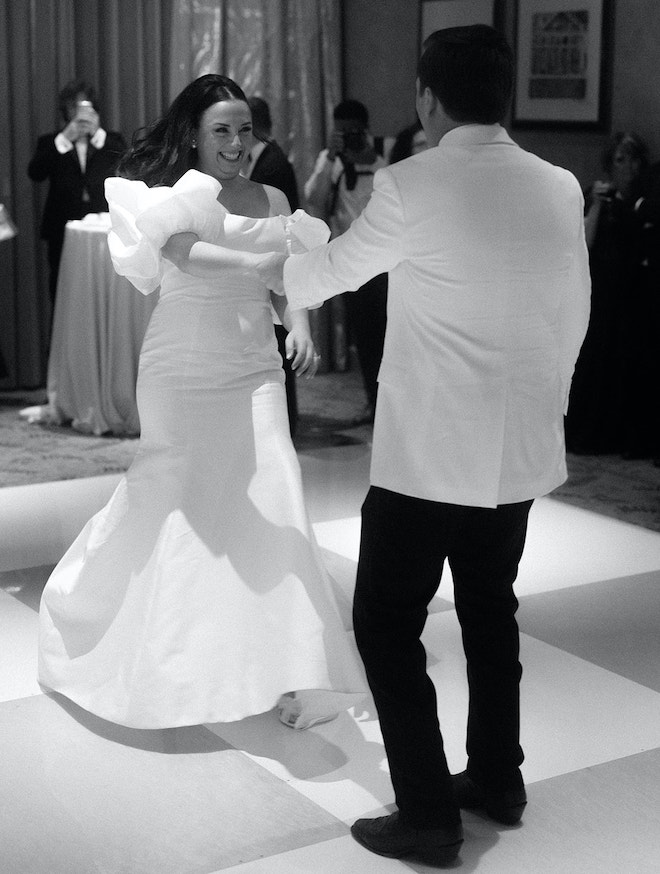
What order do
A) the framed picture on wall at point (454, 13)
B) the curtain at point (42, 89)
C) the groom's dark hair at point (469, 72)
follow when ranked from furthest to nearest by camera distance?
the framed picture on wall at point (454, 13)
the curtain at point (42, 89)
the groom's dark hair at point (469, 72)

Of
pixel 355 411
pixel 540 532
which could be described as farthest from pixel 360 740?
pixel 355 411

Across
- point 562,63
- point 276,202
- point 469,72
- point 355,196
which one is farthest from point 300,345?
point 562,63

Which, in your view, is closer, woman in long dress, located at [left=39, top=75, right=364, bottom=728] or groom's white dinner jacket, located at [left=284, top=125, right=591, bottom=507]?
groom's white dinner jacket, located at [left=284, top=125, right=591, bottom=507]

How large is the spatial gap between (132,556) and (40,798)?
23.4 inches

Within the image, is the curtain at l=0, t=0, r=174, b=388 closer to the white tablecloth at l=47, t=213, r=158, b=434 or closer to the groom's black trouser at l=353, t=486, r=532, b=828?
the white tablecloth at l=47, t=213, r=158, b=434

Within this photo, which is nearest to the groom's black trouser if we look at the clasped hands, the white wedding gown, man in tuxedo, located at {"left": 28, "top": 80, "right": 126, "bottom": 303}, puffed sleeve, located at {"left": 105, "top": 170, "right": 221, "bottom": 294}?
the white wedding gown

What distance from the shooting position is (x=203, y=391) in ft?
9.89

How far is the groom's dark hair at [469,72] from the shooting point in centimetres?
214

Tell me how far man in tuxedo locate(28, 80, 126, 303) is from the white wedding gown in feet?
13.5

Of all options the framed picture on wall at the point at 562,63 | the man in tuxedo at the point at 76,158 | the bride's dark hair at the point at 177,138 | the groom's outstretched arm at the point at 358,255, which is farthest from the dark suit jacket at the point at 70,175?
the groom's outstretched arm at the point at 358,255

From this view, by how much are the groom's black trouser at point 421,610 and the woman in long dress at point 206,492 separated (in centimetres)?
55

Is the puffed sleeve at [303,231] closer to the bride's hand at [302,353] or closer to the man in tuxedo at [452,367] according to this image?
the bride's hand at [302,353]

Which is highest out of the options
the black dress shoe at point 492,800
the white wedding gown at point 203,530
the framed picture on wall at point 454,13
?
the framed picture on wall at point 454,13

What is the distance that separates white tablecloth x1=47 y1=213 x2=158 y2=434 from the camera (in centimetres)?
636
